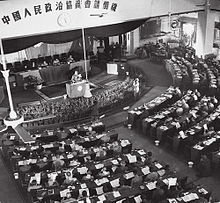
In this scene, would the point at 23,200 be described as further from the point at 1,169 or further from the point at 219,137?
the point at 219,137

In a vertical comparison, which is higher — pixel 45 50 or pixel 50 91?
pixel 45 50

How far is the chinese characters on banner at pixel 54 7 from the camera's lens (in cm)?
1733

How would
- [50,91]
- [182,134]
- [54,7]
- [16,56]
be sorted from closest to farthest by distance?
[182,134], [54,7], [50,91], [16,56]

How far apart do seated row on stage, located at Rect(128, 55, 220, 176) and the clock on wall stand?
5.80m

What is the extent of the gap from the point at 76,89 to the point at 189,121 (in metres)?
6.30

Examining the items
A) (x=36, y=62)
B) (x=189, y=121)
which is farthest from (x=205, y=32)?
(x=36, y=62)

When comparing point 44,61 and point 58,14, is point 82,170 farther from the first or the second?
point 44,61

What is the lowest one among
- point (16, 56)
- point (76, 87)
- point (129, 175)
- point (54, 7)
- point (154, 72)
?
point (154, 72)

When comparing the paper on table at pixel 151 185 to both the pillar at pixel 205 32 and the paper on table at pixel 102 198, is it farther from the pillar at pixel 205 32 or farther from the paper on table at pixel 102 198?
the pillar at pixel 205 32

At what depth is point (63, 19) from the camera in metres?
18.5

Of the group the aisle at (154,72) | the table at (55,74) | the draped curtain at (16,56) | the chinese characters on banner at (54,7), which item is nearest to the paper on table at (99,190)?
the chinese characters on banner at (54,7)

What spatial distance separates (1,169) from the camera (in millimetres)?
14523

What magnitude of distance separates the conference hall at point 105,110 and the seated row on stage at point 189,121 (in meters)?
0.05

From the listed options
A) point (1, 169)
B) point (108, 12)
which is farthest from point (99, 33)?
point (1, 169)
